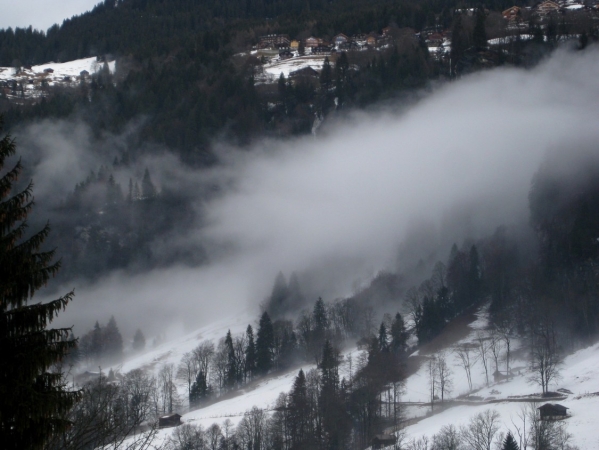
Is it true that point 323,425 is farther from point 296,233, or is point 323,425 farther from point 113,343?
point 296,233

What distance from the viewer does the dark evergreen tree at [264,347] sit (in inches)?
3927

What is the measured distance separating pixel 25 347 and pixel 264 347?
9006 cm

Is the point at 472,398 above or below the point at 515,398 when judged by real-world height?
below

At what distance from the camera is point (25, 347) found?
41.9 ft

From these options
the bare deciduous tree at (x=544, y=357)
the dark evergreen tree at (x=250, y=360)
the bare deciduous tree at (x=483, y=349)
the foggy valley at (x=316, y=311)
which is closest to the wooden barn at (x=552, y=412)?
the foggy valley at (x=316, y=311)

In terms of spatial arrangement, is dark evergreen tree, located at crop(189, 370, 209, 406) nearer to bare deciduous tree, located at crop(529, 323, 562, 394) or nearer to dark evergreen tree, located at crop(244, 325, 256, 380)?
dark evergreen tree, located at crop(244, 325, 256, 380)

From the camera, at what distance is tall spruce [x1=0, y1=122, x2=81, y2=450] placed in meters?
12.4

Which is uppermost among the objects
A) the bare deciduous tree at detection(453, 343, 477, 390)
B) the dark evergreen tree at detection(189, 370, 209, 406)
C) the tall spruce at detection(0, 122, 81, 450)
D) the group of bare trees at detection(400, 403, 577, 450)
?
the tall spruce at detection(0, 122, 81, 450)

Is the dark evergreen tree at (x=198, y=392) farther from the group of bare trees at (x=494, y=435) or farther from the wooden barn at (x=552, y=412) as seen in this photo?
the wooden barn at (x=552, y=412)

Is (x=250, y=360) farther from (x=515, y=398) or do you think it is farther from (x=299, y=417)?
(x=515, y=398)

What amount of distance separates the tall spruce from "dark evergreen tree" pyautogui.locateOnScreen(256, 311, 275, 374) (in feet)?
289

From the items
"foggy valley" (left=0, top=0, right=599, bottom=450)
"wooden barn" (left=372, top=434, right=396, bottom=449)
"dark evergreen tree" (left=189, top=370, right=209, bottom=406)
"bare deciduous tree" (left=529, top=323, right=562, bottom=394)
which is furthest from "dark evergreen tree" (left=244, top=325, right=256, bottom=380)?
"bare deciduous tree" (left=529, top=323, right=562, bottom=394)

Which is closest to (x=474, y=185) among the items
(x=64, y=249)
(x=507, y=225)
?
(x=507, y=225)

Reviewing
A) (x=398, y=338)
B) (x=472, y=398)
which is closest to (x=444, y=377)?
(x=472, y=398)
